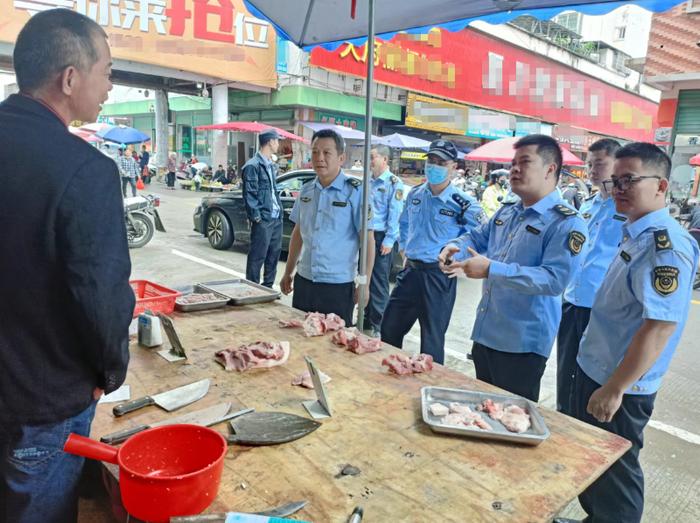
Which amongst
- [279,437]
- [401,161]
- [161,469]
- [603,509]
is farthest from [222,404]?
[401,161]

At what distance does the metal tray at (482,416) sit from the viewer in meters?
1.55

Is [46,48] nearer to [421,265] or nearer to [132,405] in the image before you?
[132,405]

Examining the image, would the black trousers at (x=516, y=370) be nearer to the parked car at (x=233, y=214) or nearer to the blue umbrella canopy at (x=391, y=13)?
the blue umbrella canopy at (x=391, y=13)

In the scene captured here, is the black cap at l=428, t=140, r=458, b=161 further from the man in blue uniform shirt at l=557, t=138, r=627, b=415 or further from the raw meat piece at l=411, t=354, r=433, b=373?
the raw meat piece at l=411, t=354, r=433, b=373

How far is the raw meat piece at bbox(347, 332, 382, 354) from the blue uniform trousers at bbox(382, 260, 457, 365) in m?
1.33

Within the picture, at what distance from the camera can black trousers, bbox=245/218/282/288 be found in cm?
570

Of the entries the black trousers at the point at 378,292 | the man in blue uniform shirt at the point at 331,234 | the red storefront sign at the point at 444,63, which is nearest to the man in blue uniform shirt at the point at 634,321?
the man in blue uniform shirt at the point at 331,234

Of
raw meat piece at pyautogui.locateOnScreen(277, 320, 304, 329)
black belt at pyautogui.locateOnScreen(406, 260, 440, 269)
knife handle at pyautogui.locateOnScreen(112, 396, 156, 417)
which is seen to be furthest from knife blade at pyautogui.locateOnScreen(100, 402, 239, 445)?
black belt at pyautogui.locateOnScreen(406, 260, 440, 269)

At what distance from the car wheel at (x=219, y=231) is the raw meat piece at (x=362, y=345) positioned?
6.38m

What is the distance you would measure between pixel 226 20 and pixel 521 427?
15554 mm

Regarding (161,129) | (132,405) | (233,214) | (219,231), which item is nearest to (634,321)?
(132,405)

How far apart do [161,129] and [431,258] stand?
62.5 ft

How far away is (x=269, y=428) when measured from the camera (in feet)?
5.10

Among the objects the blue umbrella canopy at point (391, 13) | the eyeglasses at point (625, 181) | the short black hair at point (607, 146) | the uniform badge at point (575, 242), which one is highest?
the blue umbrella canopy at point (391, 13)
